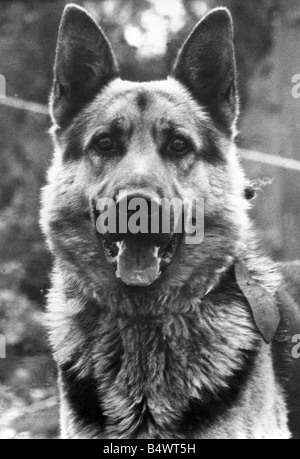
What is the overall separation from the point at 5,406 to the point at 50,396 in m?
0.30

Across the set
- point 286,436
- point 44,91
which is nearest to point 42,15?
point 44,91

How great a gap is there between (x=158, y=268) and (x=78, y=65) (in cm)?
99

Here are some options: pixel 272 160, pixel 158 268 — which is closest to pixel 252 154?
pixel 272 160

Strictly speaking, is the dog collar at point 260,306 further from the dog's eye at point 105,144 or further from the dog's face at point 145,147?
the dog's eye at point 105,144

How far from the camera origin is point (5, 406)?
3529 mm

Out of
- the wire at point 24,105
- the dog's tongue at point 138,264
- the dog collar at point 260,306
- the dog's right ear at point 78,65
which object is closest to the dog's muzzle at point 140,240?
the dog's tongue at point 138,264

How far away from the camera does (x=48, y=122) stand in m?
3.91

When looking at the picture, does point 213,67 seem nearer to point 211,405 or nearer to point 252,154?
point 252,154

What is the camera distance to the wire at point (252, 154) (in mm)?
3760

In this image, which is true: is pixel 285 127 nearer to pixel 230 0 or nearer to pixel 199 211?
pixel 230 0

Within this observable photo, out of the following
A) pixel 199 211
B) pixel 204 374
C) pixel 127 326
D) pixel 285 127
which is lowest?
pixel 204 374

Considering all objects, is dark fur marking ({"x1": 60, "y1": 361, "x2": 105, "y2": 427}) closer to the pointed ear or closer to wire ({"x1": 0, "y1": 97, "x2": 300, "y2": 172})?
the pointed ear

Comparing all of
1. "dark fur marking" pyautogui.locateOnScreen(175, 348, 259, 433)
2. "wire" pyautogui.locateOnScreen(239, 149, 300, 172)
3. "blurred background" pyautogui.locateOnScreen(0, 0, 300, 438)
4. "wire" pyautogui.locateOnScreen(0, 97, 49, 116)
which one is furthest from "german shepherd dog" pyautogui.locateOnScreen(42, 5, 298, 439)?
"wire" pyautogui.locateOnScreen(0, 97, 49, 116)

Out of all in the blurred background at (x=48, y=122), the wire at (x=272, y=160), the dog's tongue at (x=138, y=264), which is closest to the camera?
the dog's tongue at (x=138, y=264)
